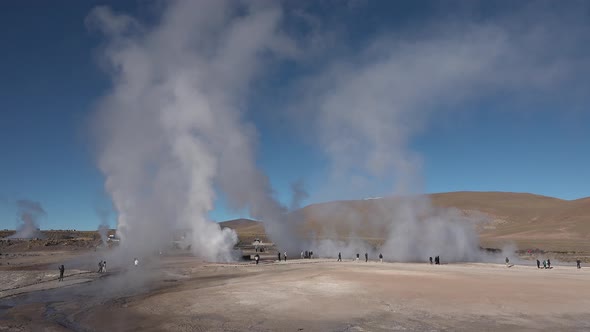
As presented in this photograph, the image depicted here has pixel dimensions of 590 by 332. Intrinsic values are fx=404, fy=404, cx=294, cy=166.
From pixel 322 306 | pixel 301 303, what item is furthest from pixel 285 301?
pixel 322 306

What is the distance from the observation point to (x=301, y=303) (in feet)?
65.7

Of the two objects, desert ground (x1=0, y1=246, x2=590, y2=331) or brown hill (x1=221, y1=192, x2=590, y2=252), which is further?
brown hill (x1=221, y1=192, x2=590, y2=252)

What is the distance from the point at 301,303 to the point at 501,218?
12060cm

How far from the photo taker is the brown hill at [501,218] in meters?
78.5

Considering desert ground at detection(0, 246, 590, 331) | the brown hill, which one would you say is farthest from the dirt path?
the brown hill

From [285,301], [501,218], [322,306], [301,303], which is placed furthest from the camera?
[501,218]

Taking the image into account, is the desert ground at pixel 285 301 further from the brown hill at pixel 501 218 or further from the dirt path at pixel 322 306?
the brown hill at pixel 501 218

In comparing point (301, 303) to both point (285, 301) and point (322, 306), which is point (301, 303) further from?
point (322, 306)

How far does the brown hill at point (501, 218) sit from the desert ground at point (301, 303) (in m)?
37.1

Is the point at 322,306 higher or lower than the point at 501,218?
lower

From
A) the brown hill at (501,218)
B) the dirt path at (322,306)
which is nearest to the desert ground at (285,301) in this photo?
the dirt path at (322,306)

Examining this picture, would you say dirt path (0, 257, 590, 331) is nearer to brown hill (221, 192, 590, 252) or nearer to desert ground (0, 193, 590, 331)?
desert ground (0, 193, 590, 331)

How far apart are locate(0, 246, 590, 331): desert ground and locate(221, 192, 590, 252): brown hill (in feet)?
122

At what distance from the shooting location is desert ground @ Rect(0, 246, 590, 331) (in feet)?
52.3
